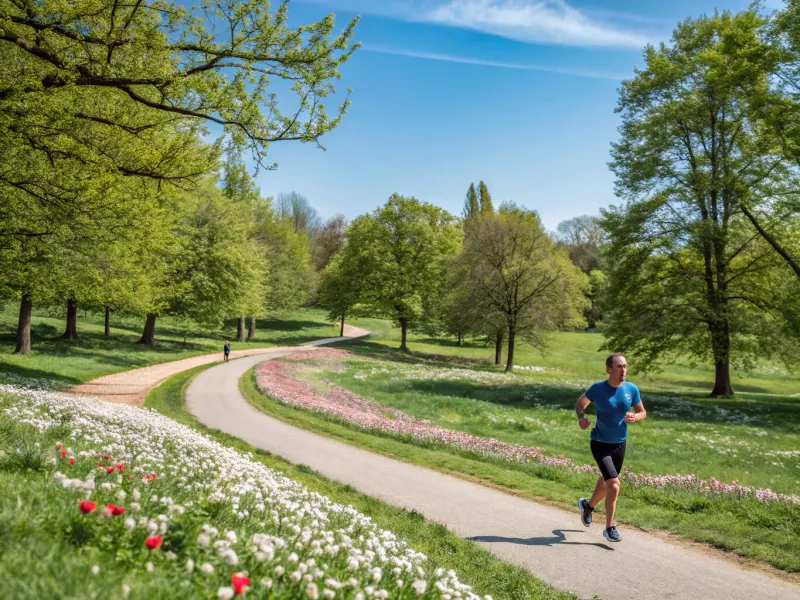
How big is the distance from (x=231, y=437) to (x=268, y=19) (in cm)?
1068

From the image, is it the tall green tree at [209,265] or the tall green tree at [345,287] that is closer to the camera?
the tall green tree at [209,265]

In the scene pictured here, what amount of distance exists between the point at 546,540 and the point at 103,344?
3662 cm

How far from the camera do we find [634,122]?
27.9 m

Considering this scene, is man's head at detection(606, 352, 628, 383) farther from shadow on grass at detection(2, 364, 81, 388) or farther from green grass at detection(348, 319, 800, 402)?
green grass at detection(348, 319, 800, 402)

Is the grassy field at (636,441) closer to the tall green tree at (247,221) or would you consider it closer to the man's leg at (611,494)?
the man's leg at (611,494)

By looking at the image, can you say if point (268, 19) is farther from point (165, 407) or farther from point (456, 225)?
point (456, 225)

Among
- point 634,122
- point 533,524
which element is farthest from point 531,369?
point 533,524

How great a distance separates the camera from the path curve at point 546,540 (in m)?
5.81

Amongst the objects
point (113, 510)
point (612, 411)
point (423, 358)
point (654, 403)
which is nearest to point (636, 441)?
point (654, 403)

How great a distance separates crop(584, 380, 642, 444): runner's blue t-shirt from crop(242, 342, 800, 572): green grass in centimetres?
198

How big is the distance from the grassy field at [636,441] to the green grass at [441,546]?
3179 millimetres

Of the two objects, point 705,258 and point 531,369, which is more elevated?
point 705,258

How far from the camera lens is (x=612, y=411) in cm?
723

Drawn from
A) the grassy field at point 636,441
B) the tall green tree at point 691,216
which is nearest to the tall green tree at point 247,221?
the grassy field at point 636,441
